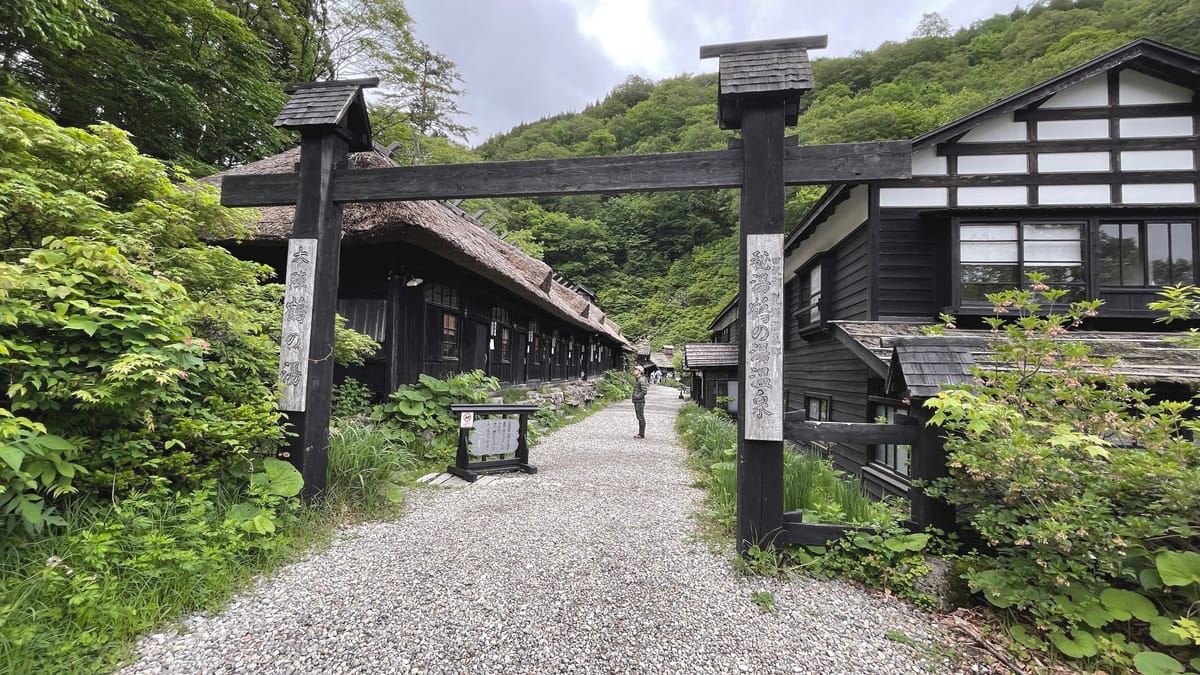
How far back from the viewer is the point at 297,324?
13.4 ft

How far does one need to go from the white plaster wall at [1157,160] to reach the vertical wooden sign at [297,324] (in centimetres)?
1121

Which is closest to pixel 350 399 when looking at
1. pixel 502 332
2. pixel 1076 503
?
pixel 502 332

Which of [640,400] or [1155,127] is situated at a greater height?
[1155,127]

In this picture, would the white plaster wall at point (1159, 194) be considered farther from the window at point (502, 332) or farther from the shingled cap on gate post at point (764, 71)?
the window at point (502, 332)

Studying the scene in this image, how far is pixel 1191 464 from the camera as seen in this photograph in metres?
2.43

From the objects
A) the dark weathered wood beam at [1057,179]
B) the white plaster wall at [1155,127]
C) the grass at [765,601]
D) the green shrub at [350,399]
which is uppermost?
the white plaster wall at [1155,127]

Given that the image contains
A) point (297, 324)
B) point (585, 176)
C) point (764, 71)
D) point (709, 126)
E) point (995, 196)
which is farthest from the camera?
point (709, 126)

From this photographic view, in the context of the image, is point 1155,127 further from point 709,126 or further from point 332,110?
point 709,126

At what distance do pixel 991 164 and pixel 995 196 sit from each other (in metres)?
0.53

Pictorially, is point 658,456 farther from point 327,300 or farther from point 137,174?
point 137,174

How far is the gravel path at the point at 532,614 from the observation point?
2332mm

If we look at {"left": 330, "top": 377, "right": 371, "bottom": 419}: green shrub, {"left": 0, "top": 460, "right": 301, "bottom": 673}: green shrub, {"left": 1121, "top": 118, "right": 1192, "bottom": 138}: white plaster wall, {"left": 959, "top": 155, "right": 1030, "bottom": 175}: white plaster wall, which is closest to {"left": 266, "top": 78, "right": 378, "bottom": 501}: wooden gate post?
{"left": 0, "top": 460, "right": 301, "bottom": 673}: green shrub

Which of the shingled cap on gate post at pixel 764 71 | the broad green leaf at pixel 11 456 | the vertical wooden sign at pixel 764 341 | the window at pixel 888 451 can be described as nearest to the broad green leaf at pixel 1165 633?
the vertical wooden sign at pixel 764 341

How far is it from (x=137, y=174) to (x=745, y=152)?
529 cm
